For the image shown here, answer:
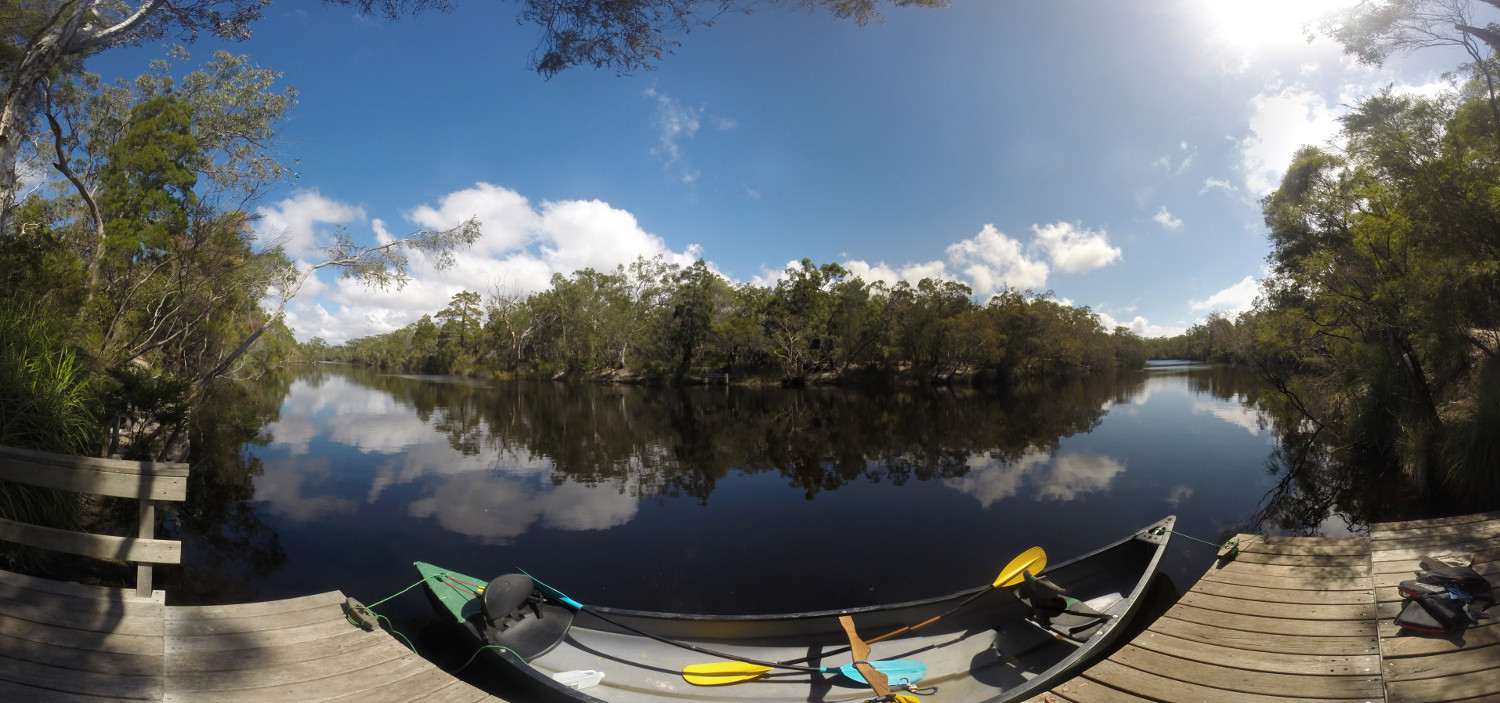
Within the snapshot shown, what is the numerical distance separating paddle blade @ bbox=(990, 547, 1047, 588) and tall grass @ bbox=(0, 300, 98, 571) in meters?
9.24

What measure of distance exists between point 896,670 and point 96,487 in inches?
222

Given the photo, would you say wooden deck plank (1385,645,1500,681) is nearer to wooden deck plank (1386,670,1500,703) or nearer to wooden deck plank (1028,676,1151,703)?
wooden deck plank (1386,670,1500,703)

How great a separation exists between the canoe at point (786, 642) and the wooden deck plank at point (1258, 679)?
1.37ft

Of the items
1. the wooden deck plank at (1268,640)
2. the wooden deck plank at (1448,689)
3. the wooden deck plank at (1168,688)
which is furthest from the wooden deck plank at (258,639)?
the wooden deck plank at (1448,689)

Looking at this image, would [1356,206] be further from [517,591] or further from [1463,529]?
[517,591]

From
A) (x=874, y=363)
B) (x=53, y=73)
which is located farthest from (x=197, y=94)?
(x=874, y=363)

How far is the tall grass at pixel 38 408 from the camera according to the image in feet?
16.2

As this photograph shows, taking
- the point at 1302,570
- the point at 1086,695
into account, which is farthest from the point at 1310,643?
the point at 1086,695

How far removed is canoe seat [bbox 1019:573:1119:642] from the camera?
4383 millimetres

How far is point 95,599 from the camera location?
10.9ft

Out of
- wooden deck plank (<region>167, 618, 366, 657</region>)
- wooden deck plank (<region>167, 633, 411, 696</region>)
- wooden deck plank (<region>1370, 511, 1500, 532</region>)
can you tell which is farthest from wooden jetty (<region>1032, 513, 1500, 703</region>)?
wooden deck plank (<region>167, 618, 366, 657</region>)

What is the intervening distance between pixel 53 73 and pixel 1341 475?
28.4 meters

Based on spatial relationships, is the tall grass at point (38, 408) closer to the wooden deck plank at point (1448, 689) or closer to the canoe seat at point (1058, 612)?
the canoe seat at point (1058, 612)

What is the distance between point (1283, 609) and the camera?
171 inches
